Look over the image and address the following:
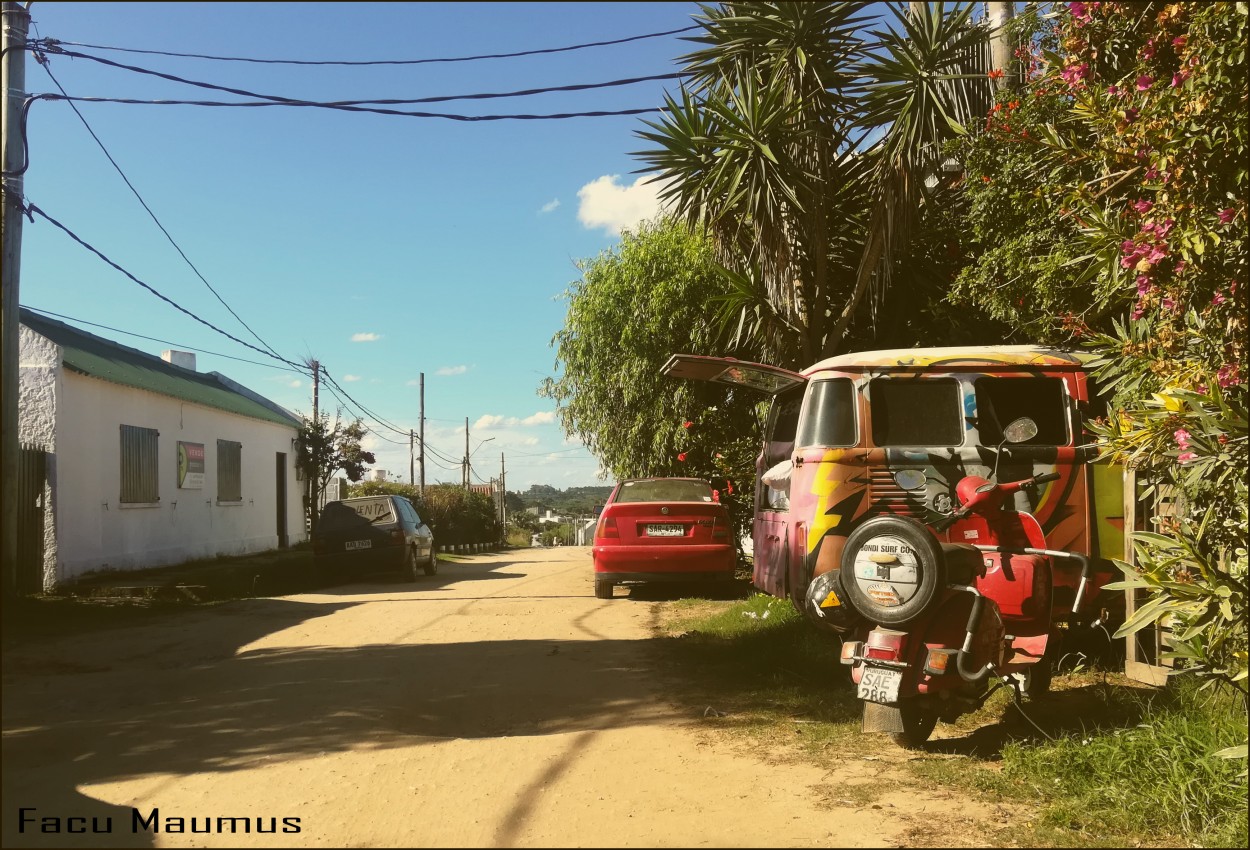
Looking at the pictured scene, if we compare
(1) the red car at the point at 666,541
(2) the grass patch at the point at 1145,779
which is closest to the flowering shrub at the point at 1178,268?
(2) the grass patch at the point at 1145,779

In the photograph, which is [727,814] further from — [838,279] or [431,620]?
[838,279]

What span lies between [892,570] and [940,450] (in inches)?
73.0

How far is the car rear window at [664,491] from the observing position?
1201 cm

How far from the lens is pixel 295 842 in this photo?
12.2ft

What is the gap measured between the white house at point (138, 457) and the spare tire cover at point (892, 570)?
12.6 m

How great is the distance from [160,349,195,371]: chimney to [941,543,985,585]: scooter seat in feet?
81.0

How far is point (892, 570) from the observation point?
15.8 feet

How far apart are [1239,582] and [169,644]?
27.9ft

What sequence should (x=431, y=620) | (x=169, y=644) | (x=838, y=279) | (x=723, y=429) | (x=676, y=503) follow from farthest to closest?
(x=723, y=429) → (x=838, y=279) → (x=676, y=503) → (x=431, y=620) → (x=169, y=644)

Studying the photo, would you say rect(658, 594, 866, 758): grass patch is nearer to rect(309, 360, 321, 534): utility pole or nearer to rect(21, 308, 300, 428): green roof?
rect(21, 308, 300, 428): green roof

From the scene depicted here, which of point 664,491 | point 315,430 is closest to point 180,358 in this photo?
point 315,430

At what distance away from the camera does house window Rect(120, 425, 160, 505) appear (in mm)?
16703

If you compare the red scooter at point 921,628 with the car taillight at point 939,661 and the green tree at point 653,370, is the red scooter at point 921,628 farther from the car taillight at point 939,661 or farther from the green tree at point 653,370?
the green tree at point 653,370

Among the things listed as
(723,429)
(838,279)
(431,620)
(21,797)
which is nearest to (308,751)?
(21,797)
